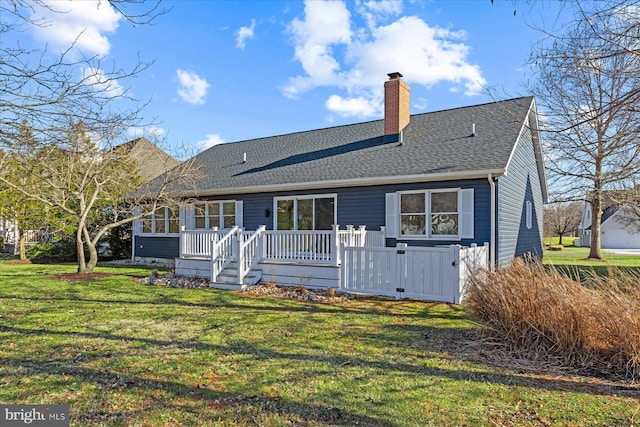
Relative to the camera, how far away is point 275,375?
4160 mm

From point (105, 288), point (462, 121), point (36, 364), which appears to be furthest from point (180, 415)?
point (462, 121)

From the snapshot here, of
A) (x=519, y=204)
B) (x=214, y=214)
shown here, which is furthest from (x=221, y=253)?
(x=519, y=204)

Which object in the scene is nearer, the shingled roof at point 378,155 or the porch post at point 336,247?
the porch post at point 336,247

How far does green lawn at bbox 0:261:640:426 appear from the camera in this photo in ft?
10.9

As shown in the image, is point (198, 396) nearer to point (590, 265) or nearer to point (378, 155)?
point (378, 155)

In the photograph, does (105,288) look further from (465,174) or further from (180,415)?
(465,174)

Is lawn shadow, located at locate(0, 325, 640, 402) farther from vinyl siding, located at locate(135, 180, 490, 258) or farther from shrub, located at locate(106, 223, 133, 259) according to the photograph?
shrub, located at locate(106, 223, 133, 259)

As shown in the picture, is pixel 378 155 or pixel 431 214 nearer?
pixel 431 214

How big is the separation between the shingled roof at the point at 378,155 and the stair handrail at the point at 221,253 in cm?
281

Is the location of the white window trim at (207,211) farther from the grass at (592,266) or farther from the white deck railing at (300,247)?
the grass at (592,266)

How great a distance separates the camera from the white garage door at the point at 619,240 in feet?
124

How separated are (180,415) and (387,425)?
1.63 m

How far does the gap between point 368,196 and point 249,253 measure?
396cm

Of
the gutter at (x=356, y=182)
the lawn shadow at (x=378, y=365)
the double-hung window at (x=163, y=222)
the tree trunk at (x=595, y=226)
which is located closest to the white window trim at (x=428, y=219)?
the gutter at (x=356, y=182)
